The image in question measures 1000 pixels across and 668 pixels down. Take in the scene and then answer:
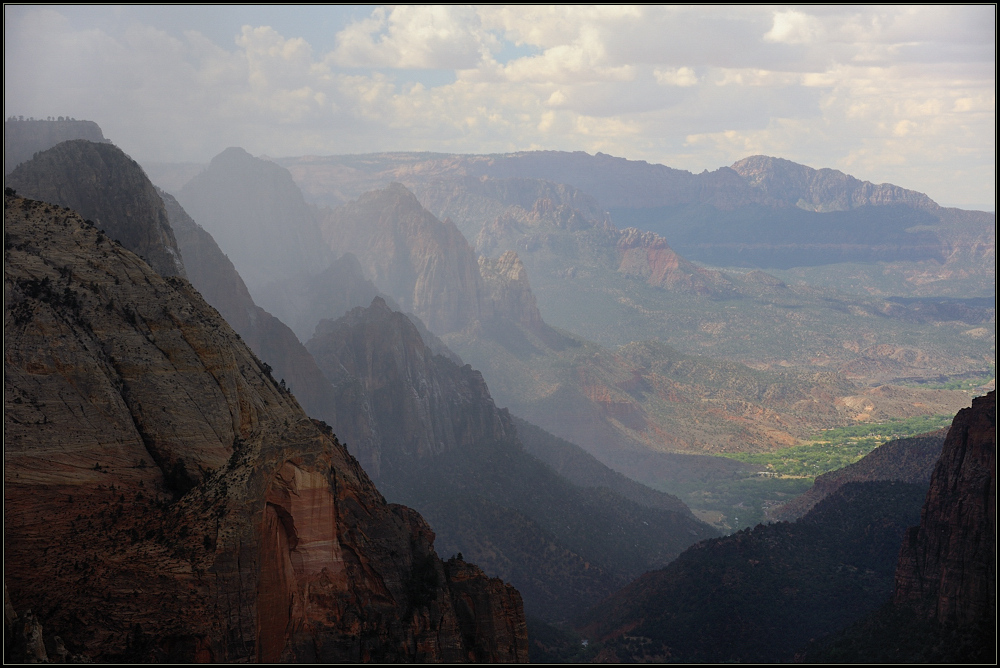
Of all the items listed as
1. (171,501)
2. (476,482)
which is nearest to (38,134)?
(476,482)

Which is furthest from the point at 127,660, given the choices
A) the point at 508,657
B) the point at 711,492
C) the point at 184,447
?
the point at 711,492

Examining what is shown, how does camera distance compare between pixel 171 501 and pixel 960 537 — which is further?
pixel 960 537

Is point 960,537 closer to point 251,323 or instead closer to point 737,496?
point 251,323

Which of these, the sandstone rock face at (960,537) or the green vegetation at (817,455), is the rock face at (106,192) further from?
the green vegetation at (817,455)

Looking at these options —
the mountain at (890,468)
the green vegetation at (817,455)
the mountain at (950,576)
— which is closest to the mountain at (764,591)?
the mountain at (950,576)

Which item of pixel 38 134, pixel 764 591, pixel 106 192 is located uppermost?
pixel 38 134

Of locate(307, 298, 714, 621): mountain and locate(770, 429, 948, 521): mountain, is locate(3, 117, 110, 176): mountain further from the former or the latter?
locate(770, 429, 948, 521): mountain

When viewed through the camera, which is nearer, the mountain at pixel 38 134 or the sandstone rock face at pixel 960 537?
the sandstone rock face at pixel 960 537
